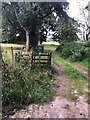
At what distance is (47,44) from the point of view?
3275 cm

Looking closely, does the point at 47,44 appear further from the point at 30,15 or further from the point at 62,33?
the point at 30,15

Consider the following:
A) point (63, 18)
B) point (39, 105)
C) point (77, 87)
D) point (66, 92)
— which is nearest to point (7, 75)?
point (39, 105)

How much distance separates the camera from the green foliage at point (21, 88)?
693cm

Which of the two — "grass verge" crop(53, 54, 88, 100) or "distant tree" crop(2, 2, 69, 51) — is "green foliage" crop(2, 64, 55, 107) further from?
"distant tree" crop(2, 2, 69, 51)

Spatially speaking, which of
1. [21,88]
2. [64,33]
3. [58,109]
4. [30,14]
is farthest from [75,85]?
[64,33]

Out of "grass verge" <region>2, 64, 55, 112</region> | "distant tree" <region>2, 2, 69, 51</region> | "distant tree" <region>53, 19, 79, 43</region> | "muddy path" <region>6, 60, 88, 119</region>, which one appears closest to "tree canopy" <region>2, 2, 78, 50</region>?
"distant tree" <region>2, 2, 69, 51</region>

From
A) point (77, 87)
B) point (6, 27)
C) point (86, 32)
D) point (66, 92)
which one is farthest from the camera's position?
point (86, 32)

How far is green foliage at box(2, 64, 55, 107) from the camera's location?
6930 millimetres

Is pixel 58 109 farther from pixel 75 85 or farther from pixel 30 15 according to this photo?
pixel 30 15

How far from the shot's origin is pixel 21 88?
7387 millimetres

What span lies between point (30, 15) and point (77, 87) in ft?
40.8

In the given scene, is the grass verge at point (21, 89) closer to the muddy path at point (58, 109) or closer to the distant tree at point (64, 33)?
the muddy path at point (58, 109)

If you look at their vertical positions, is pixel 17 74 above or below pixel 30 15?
below

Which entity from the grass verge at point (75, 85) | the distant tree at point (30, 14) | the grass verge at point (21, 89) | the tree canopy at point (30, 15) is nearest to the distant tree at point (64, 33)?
the tree canopy at point (30, 15)
